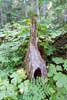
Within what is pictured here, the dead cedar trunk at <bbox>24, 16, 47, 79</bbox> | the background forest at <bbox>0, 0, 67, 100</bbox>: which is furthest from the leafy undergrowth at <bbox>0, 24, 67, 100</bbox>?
the dead cedar trunk at <bbox>24, 16, 47, 79</bbox>

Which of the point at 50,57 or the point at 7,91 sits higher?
the point at 50,57

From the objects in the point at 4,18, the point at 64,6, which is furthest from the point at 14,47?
the point at 4,18

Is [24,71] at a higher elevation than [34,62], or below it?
below

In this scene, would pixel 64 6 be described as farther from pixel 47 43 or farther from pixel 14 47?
pixel 14 47

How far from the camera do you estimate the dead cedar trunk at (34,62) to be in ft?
11.0

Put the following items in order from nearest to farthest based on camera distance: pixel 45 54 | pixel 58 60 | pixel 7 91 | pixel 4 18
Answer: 1. pixel 7 91
2. pixel 58 60
3. pixel 45 54
4. pixel 4 18

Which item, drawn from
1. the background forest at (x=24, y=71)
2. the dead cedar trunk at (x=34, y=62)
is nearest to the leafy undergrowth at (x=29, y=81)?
the background forest at (x=24, y=71)

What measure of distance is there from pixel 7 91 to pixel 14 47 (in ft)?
4.44

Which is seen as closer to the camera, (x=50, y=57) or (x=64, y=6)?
(x=50, y=57)

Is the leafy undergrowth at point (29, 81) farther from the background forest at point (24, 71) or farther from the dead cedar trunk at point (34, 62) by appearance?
the dead cedar trunk at point (34, 62)

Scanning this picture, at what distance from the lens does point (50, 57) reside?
4051 mm

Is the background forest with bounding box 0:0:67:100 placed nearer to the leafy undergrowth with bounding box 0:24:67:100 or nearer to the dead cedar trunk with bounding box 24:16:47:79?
the leafy undergrowth with bounding box 0:24:67:100

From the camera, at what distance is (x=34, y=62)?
134 inches

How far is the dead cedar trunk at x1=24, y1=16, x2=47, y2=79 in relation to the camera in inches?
132
